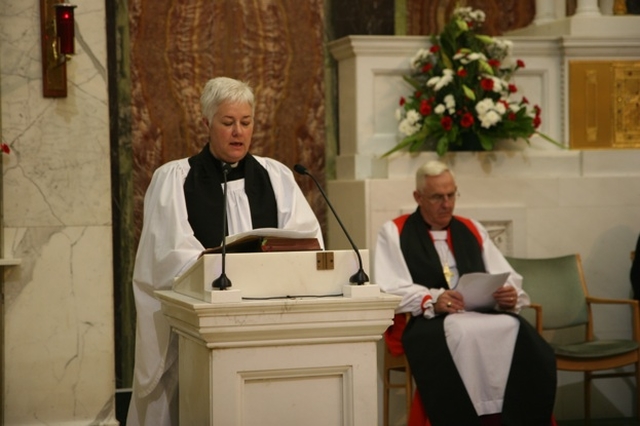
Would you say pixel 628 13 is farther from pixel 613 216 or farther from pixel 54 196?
pixel 54 196

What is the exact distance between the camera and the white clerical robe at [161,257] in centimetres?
422

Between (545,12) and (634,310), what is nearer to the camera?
(634,310)

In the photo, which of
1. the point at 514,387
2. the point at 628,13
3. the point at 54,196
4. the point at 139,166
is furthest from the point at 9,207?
the point at 628,13

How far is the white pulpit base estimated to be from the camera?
11.0 feet

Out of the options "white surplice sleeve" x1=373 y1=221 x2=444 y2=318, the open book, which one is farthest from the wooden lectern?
"white surplice sleeve" x1=373 y1=221 x2=444 y2=318

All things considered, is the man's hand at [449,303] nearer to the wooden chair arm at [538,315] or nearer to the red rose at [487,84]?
the wooden chair arm at [538,315]

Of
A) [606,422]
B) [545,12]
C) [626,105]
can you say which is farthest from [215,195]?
[545,12]

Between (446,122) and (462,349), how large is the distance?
171 centimetres

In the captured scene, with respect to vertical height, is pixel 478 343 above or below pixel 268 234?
below


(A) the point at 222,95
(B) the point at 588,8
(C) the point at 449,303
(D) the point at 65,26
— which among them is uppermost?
(B) the point at 588,8

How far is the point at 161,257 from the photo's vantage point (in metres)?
4.20

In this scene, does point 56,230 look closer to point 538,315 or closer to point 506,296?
point 506,296

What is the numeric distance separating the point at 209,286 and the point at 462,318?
2.88 m

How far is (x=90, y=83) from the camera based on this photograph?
589 centimetres
